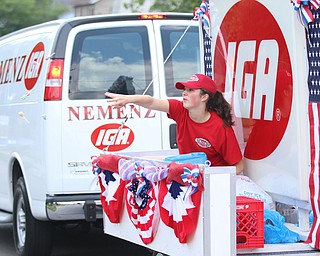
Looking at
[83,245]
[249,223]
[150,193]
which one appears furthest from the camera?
[83,245]

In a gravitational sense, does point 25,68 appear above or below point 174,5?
below

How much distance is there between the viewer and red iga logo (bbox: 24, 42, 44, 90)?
8309 mm

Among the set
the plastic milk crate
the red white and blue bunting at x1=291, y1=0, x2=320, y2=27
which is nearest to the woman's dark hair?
the plastic milk crate

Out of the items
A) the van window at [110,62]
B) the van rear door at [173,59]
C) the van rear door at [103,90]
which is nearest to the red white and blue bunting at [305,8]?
the van rear door at [103,90]

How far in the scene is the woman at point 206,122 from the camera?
5.94m

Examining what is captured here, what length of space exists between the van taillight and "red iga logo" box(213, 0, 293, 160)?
1890 millimetres

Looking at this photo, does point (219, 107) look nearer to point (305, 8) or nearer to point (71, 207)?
point (305, 8)

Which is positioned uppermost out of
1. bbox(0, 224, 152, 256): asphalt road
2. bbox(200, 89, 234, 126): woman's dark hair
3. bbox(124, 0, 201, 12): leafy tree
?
bbox(124, 0, 201, 12): leafy tree

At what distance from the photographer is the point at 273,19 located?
18.4 feet

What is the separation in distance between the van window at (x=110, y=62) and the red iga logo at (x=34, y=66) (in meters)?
0.42

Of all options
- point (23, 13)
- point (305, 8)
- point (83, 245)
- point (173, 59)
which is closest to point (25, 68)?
point (173, 59)

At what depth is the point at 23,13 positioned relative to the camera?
27.8m

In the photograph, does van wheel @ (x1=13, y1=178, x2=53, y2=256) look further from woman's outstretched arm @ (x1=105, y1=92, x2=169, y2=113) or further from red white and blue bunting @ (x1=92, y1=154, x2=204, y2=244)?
woman's outstretched arm @ (x1=105, y1=92, x2=169, y2=113)

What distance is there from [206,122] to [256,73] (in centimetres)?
50
